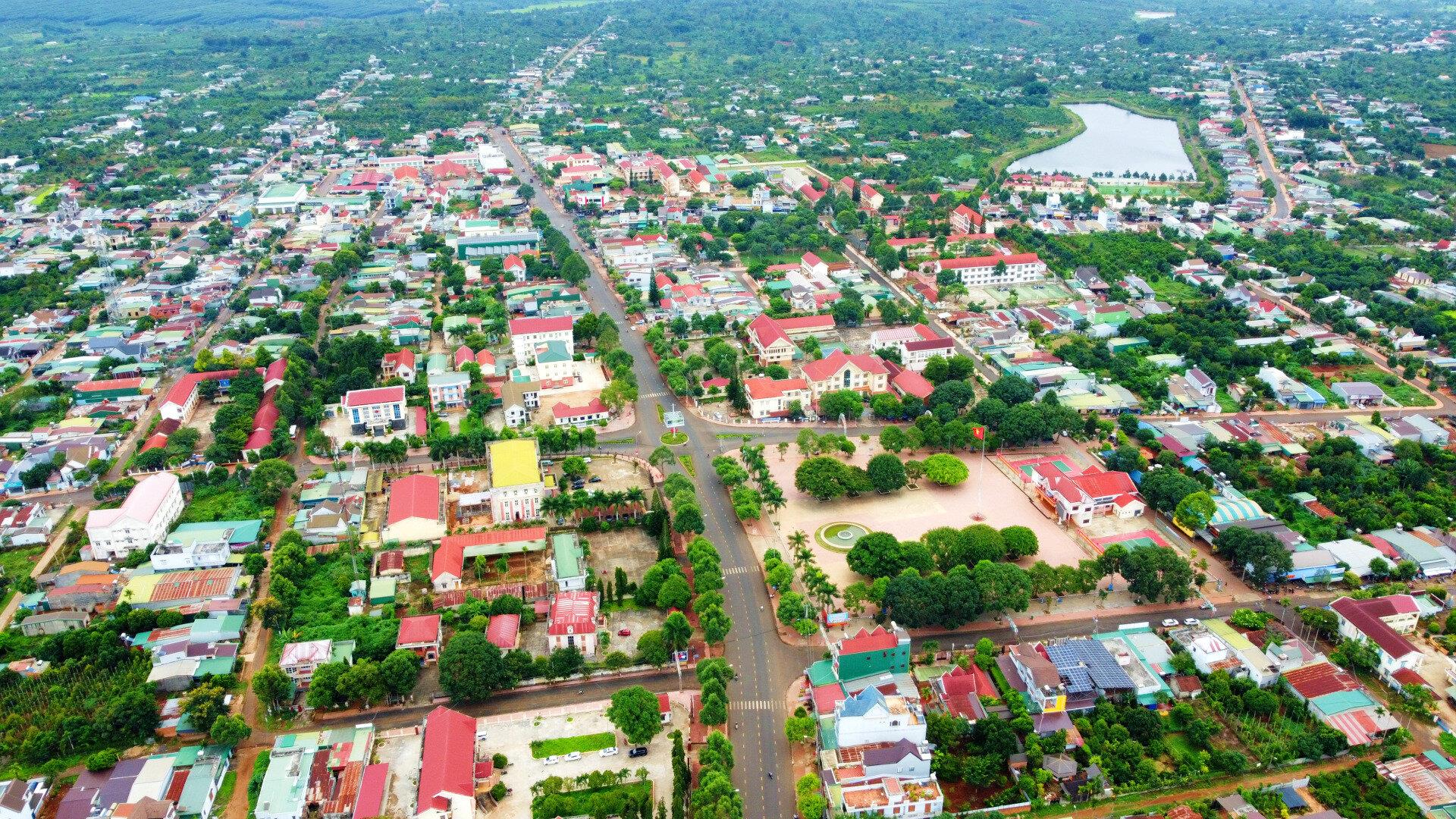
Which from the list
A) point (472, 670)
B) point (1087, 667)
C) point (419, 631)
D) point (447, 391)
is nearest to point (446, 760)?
point (472, 670)

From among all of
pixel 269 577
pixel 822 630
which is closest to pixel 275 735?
pixel 269 577

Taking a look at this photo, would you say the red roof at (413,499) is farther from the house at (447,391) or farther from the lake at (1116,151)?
the lake at (1116,151)

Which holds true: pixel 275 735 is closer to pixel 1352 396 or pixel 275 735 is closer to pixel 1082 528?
pixel 1082 528

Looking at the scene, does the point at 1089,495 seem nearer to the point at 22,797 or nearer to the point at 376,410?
the point at 376,410

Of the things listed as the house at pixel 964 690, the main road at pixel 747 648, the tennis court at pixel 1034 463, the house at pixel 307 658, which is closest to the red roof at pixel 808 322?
the main road at pixel 747 648

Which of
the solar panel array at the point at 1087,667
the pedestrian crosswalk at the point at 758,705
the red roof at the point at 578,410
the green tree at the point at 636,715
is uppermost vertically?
the solar panel array at the point at 1087,667

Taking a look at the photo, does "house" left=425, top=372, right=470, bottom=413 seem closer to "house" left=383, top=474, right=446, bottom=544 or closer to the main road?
the main road

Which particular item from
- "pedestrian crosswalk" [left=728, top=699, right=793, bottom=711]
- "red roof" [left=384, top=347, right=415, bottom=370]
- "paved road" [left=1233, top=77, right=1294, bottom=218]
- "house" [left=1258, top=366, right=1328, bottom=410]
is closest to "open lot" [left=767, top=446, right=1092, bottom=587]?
"pedestrian crosswalk" [left=728, top=699, right=793, bottom=711]
